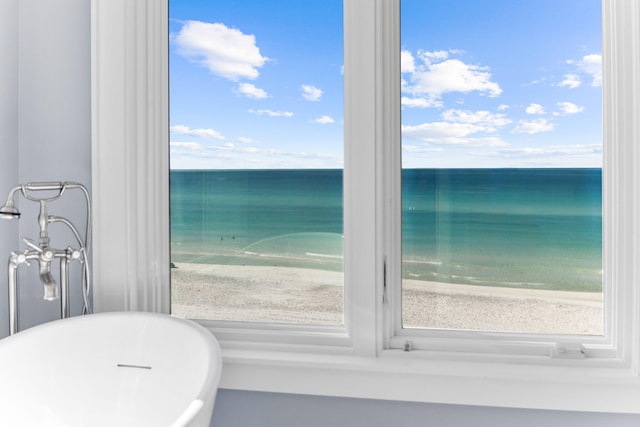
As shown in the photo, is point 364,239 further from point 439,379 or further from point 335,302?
point 439,379

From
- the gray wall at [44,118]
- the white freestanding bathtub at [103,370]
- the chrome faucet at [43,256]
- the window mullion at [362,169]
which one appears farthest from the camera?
the gray wall at [44,118]

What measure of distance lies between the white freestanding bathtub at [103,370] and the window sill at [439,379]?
0.22 meters

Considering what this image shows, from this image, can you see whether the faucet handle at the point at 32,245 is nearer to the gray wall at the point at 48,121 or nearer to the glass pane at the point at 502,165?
the gray wall at the point at 48,121

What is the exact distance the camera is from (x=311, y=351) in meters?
1.48

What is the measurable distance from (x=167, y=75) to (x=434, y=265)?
1029 mm

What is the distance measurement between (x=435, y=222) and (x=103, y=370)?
3.34ft

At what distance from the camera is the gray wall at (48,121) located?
1473 mm

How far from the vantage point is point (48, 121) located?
5.10 feet

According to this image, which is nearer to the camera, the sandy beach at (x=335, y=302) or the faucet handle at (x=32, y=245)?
the faucet handle at (x=32, y=245)

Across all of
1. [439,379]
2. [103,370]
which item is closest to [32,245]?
[103,370]

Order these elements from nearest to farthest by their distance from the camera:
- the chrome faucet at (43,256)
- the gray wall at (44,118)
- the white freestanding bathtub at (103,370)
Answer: the white freestanding bathtub at (103,370) → the chrome faucet at (43,256) → the gray wall at (44,118)

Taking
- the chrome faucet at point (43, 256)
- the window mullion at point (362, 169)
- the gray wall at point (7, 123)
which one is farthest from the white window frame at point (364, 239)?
the gray wall at point (7, 123)

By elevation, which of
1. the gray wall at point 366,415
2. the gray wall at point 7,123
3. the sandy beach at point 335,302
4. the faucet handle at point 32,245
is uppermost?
the gray wall at point 7,123

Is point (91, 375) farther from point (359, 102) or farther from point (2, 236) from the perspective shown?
point (359, 102)
